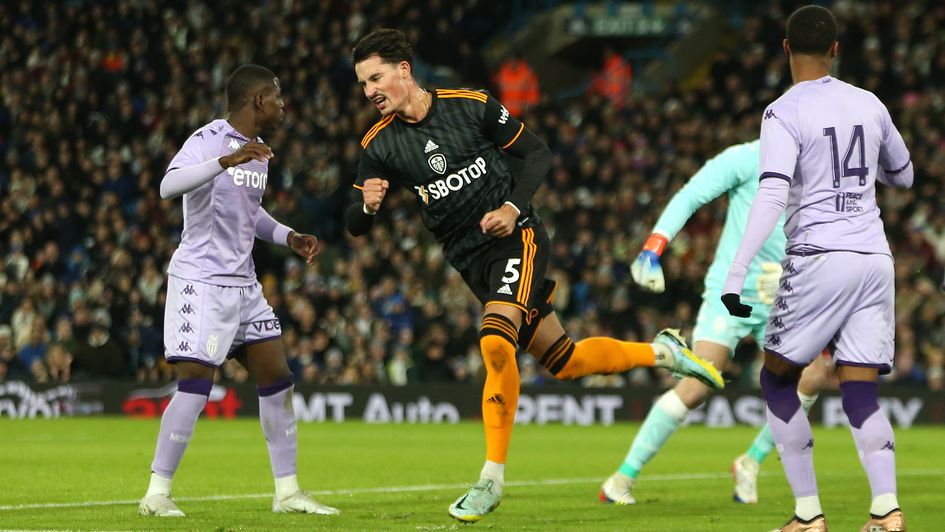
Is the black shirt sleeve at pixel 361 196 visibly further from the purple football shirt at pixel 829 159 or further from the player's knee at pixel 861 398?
the player's knee at pixel 861 398

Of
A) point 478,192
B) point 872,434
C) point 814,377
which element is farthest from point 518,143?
point 814,377

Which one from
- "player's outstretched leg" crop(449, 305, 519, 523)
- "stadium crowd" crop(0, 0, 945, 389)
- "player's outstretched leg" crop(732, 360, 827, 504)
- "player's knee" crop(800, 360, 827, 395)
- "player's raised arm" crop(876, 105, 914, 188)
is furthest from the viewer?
"stadium crowd" crop(0, 0, 945, 389)

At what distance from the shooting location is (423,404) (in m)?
20.4

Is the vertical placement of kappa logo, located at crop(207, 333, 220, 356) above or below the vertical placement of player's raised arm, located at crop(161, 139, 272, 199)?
below

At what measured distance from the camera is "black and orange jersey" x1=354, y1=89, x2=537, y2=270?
25.9ft

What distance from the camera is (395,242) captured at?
22.5 metres

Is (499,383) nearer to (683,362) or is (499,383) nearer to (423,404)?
(683,362)

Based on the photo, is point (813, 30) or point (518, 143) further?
point (518, 143)

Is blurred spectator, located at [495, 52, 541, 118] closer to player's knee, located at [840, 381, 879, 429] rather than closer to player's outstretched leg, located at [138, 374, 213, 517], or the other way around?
player's outstretched leg, located at [138, 374, 213, 517]

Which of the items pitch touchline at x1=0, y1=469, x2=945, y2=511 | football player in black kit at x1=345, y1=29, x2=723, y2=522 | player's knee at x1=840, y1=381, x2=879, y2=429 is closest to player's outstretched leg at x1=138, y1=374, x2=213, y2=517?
pitch touchline at x1=0, y1=469, x2=945, y2=511

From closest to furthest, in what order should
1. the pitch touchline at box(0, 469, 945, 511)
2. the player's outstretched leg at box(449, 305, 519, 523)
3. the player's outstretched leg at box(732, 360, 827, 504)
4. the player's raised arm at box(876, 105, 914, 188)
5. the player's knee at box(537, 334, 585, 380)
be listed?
the player's raised arm at box(876, 105, 914, 188)
the player's outstretched leg at box(449, 305, 519, 523)
the player's knee at box(537, 334, 585, 380)
the pitch touchline at box(0, 469, 945, 511)
the player's outstretched leg at box(732, 360, 827, 504)

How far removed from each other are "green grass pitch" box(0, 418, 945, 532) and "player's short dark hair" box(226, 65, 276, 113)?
87.6 inches

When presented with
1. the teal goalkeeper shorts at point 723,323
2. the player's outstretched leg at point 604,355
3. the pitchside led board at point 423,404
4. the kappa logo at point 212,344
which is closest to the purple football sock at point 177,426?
the kappa logo at point 212,344

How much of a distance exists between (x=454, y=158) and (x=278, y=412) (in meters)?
1.72
